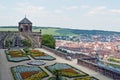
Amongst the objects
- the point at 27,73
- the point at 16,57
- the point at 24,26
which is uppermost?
the point at 24,26

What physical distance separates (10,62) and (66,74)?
1439cm

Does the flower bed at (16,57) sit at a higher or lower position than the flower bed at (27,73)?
lower

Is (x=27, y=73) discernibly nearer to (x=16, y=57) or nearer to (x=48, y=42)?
(x=16, y=57)

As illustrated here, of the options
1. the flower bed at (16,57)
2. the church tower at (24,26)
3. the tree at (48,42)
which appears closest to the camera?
the flower bed at (16,57)

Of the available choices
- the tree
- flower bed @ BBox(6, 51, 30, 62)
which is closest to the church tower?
the tree

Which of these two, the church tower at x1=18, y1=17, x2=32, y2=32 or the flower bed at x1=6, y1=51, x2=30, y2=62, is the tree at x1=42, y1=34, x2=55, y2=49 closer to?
the church tower at x1=18, y1=17, x2=32, y2=32

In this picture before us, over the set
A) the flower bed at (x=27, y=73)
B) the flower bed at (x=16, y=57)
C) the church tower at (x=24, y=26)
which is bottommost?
the flower bed at (x=16, y=57)

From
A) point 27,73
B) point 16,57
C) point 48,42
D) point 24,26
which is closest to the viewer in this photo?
point 27,73

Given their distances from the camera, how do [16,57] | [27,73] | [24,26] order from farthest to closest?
[24,26] < [16,57] < [27,73]

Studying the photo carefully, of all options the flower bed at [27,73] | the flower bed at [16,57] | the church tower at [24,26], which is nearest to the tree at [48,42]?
the church tower at [24,26]

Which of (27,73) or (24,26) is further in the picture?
(24,26)

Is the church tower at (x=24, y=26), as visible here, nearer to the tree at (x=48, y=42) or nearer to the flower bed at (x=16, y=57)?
the tree at (x=48, y=42)

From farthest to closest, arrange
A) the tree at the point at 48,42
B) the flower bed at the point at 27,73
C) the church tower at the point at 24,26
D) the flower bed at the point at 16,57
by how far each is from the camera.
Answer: the tree at the point at 48,42 < the church tower at the point at 24,26 < the flower bed at the point at 16,57 < the flower bed at the point at 27,73

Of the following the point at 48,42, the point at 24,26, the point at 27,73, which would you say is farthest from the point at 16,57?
the point at 48,42
